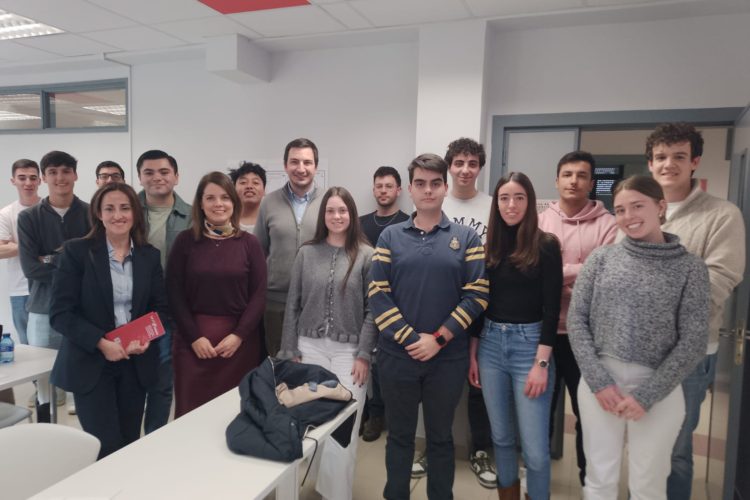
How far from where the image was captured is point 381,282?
A: 2016 mm

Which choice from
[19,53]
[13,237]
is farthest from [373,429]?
[19,53]

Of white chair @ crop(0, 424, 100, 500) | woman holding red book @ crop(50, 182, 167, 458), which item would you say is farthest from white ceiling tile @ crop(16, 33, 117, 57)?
white chair @ crop(0, 424, 100, 500)

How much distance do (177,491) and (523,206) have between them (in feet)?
5.10

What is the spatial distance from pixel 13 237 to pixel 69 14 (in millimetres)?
1667

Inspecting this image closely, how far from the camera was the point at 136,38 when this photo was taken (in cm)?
400

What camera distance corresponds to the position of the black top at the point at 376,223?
3512mm

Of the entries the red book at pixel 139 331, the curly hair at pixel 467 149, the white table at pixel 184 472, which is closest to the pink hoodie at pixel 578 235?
the curly hair at pixel 467 149

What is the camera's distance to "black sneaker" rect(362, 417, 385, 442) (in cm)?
304

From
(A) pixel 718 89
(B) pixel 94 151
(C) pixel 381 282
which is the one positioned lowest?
(C) pixel 381 282

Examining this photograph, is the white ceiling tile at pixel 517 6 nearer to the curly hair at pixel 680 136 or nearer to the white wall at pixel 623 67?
the white wall at pixel 623 67

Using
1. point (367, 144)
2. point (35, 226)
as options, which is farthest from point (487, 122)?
point (35, 226)

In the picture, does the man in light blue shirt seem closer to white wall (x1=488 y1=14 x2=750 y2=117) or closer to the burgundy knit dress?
the burgundy knit dress

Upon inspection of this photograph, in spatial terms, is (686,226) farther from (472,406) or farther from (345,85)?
(345,85)

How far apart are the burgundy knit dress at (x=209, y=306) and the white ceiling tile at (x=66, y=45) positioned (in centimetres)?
292
